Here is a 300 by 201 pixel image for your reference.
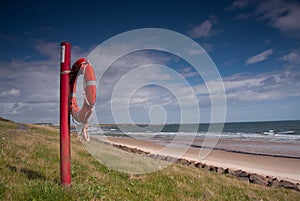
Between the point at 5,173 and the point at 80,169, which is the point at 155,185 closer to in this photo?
the point at 80,169

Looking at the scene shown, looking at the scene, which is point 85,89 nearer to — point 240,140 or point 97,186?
point 97,186

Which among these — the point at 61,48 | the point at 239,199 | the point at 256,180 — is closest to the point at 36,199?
the point at 61,48

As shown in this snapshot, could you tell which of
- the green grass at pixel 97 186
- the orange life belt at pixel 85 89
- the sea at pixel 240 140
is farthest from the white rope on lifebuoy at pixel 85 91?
the green grass at pixel 97 186

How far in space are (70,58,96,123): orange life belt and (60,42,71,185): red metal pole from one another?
15 centimetres

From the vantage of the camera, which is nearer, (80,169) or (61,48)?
(61,48)

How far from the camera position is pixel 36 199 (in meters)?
3.92

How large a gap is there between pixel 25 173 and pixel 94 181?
1.69 m

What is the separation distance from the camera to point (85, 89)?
528cm

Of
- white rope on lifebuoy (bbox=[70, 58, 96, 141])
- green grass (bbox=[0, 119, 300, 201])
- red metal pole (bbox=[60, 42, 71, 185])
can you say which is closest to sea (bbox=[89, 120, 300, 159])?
white rope on lifebuoy (bbox=[70, 58, 96, 141])

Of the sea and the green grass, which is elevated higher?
the green grass

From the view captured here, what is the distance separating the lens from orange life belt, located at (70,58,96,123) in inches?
197

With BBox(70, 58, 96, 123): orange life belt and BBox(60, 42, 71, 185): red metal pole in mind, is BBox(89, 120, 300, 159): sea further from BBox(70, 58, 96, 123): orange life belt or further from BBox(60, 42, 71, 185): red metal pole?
BBox(60, 42, 71, 185): red metal pole

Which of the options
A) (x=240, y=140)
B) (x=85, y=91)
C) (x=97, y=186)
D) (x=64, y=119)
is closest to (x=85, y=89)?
(x=85, y=91)

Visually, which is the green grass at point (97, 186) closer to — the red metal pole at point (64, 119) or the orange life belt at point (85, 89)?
the red metal pole at point (64, 119)
